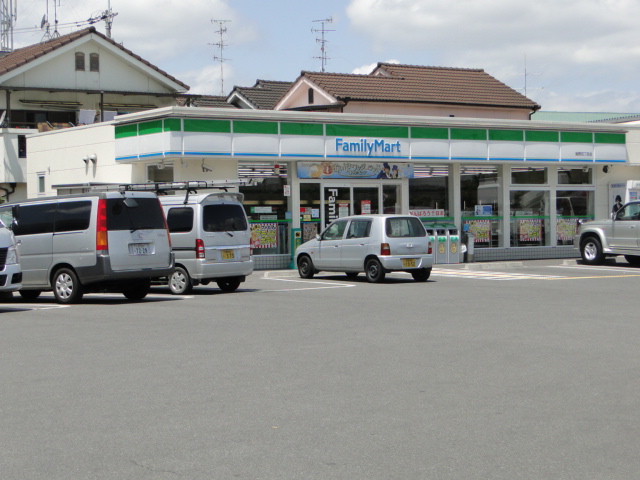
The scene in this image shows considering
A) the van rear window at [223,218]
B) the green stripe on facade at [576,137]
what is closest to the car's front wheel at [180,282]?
the van rear window at [223,218]

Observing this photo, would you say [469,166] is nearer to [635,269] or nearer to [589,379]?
[635,269]

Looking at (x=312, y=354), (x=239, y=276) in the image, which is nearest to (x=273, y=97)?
(x=239, y=276)

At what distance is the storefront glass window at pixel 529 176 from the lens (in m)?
30.6

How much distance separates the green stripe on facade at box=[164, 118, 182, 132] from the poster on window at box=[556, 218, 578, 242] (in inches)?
551

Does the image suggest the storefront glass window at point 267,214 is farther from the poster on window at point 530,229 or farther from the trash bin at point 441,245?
the poster on window at point 530,229

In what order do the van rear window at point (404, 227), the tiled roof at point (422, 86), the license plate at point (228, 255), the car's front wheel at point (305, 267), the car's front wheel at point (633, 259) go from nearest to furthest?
the license plate at point (228, 255) < the van rear window at point (404, 227) < the car's front wheel at point (305, 267) < the car's front wheel at point (633, 259) < the tiled roof at point (422, 86)

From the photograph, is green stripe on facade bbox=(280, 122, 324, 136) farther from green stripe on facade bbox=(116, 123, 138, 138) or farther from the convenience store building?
green stripe on facade bbox=(116, 123, 138, 138)

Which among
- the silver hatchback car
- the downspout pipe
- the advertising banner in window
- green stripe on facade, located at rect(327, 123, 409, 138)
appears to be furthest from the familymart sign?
the downspout pipe

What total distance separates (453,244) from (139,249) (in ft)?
43.5

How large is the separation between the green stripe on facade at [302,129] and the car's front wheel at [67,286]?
10.6 meters

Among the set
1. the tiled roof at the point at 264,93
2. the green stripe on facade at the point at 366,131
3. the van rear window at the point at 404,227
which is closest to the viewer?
the van rear window at the point at 404,227

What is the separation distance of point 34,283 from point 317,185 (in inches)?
456

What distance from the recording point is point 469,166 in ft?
98.3

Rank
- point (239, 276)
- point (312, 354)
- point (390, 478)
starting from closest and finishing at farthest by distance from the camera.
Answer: point (390, 478) < point (312, 354) < point (239, 276)
